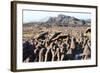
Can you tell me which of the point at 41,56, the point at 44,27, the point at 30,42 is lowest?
the point at 41,56

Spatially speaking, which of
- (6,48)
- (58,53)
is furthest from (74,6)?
(6,48)

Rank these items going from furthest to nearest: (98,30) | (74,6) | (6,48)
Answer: (98,30) → (74,6) → (6,48)

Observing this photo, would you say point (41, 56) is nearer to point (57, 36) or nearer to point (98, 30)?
point (57, 36)

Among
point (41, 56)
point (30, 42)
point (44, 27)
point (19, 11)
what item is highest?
point (19, 11)

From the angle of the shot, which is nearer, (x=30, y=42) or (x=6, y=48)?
(x=6, y=48)

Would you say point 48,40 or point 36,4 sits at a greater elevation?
point 36,4

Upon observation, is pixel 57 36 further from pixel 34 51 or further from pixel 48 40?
pixel 34 51

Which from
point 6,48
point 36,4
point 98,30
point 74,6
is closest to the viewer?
point 6,48

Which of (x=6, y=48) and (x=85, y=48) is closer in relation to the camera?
(x=6, y=48)

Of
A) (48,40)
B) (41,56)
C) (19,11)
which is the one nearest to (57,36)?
(48,40)

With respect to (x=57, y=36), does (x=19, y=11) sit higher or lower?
higher
